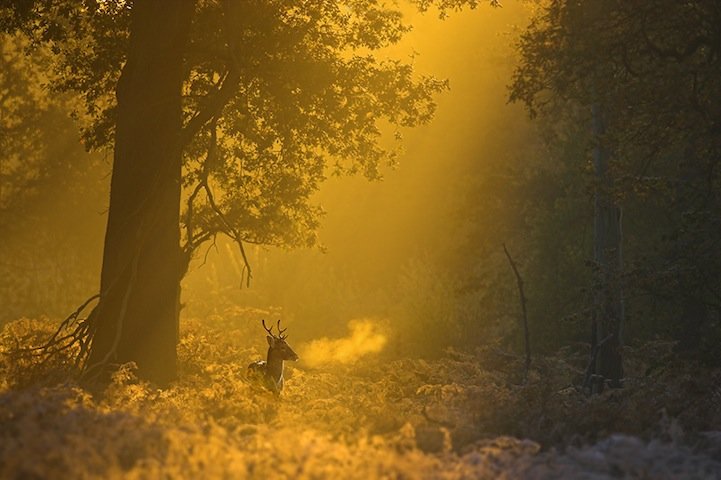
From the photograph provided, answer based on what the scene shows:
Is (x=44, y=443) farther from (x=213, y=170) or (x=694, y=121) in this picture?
(x=213, y=170)

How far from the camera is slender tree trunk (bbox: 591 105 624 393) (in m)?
20.4

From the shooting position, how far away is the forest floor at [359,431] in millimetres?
7109

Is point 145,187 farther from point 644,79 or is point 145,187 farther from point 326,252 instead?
point 326,252

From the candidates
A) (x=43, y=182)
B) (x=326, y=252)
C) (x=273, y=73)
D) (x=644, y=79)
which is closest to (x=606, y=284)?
(x=644, y=79)

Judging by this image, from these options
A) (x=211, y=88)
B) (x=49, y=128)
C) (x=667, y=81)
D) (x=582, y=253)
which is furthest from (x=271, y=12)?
(x=49, y=128)

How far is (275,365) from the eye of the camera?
19750 millimetres

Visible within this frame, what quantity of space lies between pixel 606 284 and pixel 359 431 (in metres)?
11.1

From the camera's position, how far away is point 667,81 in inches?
660

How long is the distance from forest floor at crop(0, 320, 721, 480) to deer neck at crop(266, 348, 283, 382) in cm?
161

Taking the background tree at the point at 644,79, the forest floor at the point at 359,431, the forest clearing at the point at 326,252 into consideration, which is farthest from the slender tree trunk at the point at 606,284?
the forest floor at the point at 359,431

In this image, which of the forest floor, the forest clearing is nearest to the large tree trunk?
the forest clearing

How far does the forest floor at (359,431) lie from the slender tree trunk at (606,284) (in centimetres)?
287

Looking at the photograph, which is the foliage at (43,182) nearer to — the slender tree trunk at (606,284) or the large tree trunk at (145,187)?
the slender tree trunk at (606,284)

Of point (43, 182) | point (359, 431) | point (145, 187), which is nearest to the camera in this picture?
point (359, 431)
